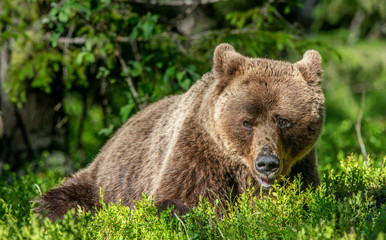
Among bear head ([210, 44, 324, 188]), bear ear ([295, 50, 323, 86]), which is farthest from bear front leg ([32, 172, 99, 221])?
bear ear ([295, 50, 323, 86])

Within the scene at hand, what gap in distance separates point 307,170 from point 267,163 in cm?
85

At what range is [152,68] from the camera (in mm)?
7953

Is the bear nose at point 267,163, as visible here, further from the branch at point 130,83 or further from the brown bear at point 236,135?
the branch at point 130,83

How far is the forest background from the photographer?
7395mm

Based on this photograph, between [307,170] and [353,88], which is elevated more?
[307,170]

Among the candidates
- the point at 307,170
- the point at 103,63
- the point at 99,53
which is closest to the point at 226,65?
the point at 307,170

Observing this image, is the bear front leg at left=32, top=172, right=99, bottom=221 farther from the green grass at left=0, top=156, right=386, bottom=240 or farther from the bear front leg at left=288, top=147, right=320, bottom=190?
the bear front leg at left=288, top=147, right=320, bottom=190

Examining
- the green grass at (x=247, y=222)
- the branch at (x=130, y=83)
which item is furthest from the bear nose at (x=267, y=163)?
the branch at (x=130, y=83)

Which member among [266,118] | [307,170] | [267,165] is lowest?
[307,170]

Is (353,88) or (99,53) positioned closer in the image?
(99,53)

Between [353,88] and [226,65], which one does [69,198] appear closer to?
[226,65]

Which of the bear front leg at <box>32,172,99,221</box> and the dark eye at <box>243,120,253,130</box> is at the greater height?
the dark eye at <box>243,120,253,130</box>

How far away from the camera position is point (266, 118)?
14.5ft

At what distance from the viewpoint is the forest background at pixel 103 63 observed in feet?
24.3
